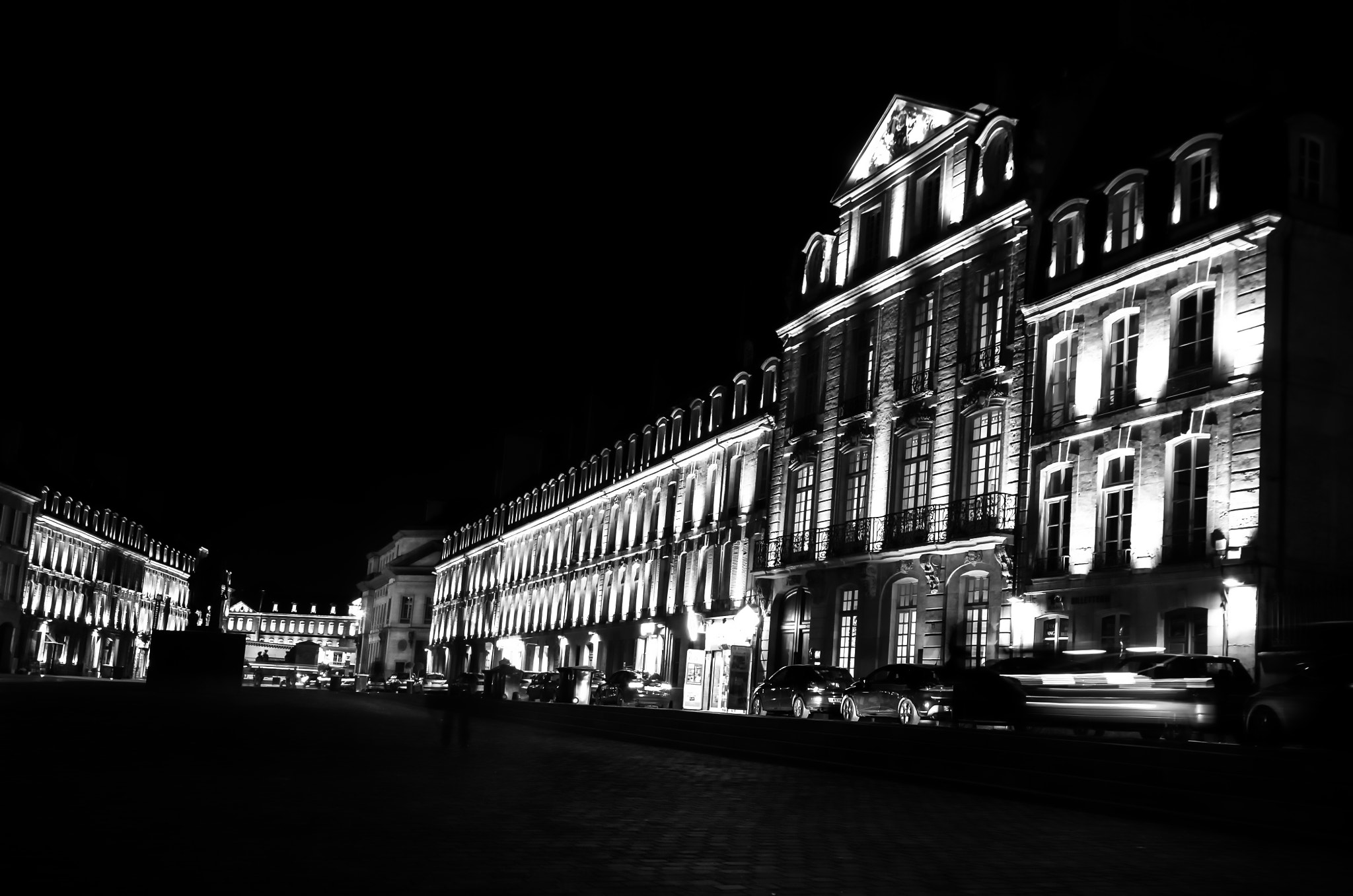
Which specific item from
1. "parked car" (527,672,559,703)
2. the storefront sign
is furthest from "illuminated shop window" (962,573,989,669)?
"parked car" (527,672,559,703)

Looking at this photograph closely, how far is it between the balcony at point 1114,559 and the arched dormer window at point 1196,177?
6981 mm

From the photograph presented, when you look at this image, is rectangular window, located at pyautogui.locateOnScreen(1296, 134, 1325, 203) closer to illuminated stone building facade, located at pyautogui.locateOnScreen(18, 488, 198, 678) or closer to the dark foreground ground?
the dark foreground ground

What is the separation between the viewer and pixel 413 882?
Answer: 26.8 ft

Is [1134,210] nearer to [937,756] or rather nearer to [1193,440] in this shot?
[1193,440]

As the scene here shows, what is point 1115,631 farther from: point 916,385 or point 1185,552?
point 916,385

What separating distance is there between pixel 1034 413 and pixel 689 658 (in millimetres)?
17794

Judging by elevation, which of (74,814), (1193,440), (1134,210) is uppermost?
(1134,210)

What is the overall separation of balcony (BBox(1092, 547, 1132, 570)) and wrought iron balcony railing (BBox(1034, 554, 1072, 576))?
2.79ft

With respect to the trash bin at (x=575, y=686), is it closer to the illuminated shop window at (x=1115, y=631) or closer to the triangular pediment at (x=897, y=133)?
the triangular pediment at (x=897, y=133)

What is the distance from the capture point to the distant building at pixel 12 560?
77.9 meters

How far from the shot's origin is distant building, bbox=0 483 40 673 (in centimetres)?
7788

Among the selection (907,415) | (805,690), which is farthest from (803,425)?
(805,690)

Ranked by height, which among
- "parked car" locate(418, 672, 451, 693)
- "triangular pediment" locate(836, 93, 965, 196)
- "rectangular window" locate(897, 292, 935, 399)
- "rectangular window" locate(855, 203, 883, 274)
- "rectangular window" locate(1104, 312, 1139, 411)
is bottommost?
"parked car" locate(418, 672, 451, 693)

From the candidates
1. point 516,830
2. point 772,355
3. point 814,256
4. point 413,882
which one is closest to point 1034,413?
point 814,256
